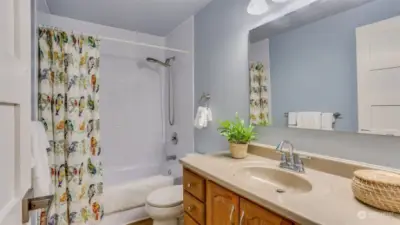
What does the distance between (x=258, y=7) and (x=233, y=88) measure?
0.68 m

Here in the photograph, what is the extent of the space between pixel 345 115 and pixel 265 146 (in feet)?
1.94

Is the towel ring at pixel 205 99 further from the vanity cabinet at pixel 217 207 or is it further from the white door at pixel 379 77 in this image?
the white door at pixel 379 77

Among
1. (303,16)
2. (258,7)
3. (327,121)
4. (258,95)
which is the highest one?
(258,7)

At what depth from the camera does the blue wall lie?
1224 millimetres

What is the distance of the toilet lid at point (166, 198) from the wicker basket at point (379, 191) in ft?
4.62

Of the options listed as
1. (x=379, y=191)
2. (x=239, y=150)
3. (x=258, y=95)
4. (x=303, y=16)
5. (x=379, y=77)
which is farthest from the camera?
(x=258, y=95)

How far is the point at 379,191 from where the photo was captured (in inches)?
31.8

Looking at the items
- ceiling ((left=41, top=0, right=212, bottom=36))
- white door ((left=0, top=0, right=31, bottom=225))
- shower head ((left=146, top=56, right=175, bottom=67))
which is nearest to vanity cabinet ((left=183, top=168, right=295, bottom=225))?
white door ((left=0, top=0, right=31, bottom=225))

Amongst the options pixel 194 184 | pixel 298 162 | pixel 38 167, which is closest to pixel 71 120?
pixel 38 167

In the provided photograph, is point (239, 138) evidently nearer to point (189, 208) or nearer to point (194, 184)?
point (194, 184)

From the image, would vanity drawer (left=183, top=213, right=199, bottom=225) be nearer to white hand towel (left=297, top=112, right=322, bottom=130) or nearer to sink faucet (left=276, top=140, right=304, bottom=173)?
sink faucet (left=276, top=140, right=304, bottom=173)

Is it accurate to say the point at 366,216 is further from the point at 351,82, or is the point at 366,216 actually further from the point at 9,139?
the point at 9,139

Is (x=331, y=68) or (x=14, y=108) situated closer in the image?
(x=14, y=108)

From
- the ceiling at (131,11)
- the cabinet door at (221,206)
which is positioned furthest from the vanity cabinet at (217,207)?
the ceiling at (131,11)
